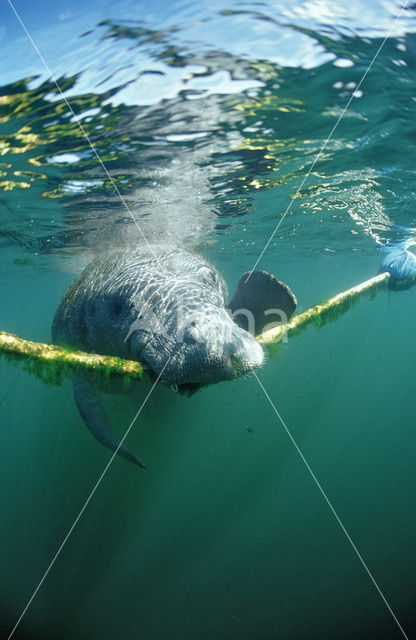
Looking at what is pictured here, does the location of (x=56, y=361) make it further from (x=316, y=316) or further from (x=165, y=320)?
(x=316, y=316)

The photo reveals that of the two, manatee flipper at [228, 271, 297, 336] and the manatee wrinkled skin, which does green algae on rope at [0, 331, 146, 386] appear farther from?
manatee flipper at [228, 271, 297, 336]

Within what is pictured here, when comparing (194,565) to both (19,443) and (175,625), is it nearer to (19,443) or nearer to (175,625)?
(175,625)

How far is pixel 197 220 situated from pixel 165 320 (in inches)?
329

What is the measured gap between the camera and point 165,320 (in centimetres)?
282

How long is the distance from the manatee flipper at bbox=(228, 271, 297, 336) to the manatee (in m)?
0.01

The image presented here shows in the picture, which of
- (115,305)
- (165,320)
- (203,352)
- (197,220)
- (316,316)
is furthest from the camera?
(197,220)

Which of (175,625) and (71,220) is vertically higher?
(71,220)

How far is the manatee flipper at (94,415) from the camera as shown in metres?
4.56

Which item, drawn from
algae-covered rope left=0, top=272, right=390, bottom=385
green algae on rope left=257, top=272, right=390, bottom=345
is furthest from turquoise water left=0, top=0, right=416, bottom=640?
algae-covered rope left=0, top=272, right=390, bottom=385

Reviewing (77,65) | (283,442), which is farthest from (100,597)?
(283,442)

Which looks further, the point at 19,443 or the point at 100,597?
the point at 19,443

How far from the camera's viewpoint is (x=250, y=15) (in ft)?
11.0

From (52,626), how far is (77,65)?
819 centimetres

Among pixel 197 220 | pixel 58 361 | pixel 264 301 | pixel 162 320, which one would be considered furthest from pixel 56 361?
pixel 197 220
